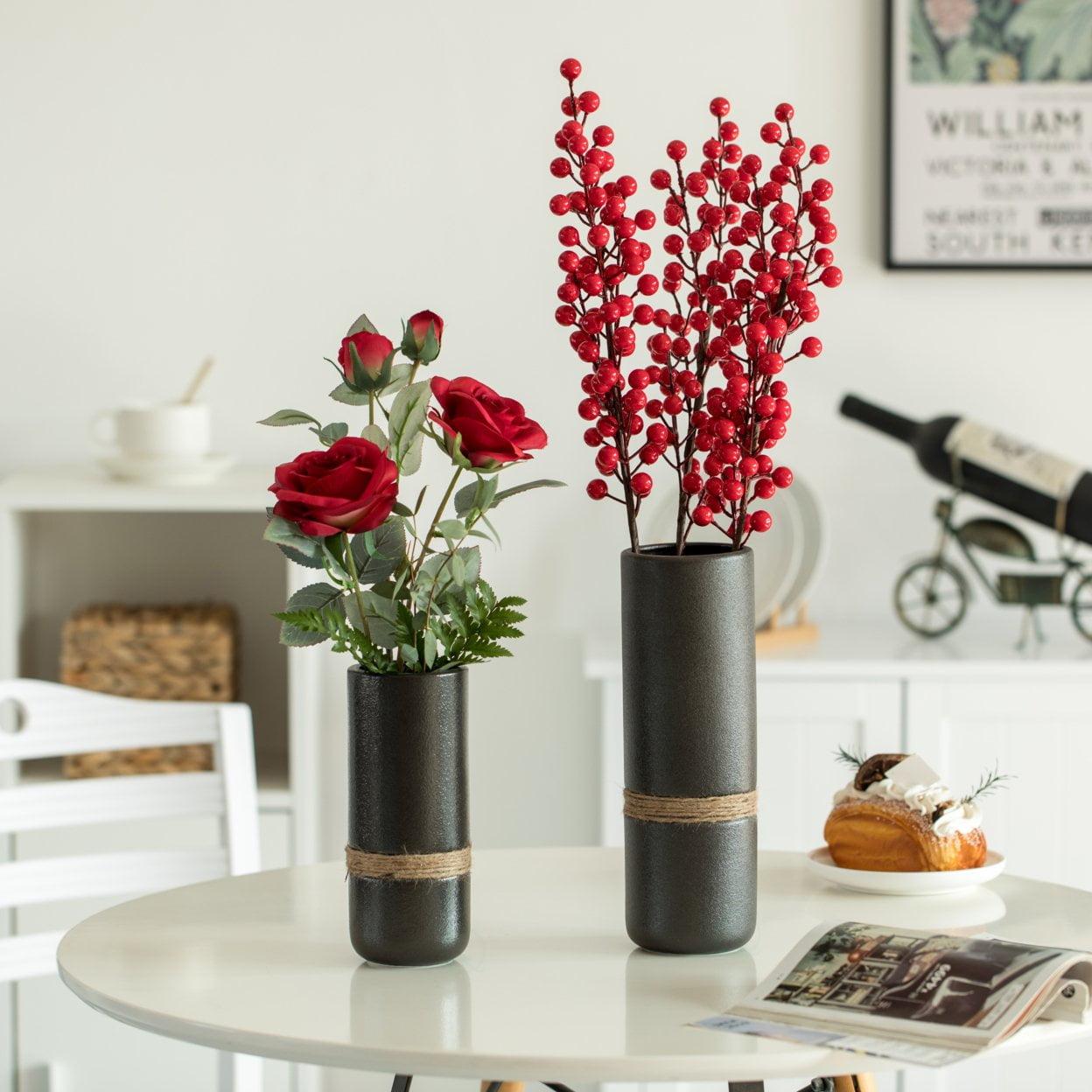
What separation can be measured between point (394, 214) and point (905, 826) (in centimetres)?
153

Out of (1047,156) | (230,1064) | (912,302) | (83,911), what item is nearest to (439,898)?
(230,1064)

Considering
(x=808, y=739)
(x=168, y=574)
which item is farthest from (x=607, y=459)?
(x=168, y=574)

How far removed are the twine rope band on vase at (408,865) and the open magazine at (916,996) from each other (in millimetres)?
240

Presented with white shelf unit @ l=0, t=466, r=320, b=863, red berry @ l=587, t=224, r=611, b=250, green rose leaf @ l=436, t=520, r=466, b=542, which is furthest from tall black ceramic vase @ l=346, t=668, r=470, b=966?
white shelf unit @ l=0, t=466, r=320, b=863

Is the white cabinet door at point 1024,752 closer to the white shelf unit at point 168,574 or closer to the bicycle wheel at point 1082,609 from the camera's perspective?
the bicycle wheel at point 1082,609

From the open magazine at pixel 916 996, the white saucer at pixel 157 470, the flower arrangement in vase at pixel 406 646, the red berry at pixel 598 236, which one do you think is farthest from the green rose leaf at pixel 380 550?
the white saucer at pixel 157 470

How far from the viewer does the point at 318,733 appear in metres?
2.62

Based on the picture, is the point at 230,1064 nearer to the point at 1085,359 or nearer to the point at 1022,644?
the point at 1022,644

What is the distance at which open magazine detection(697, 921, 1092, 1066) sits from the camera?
104 cm

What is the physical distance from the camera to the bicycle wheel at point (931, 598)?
8.16 ft

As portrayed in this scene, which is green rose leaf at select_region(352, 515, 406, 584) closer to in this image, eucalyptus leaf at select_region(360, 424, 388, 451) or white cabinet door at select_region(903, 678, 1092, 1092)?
eucalyptus leaf at select_region(360, 424, 388, 451)

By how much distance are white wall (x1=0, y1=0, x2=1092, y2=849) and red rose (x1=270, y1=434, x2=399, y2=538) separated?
4.74ft

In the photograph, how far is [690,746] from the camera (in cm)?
123

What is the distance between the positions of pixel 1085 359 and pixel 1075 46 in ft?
1.65
